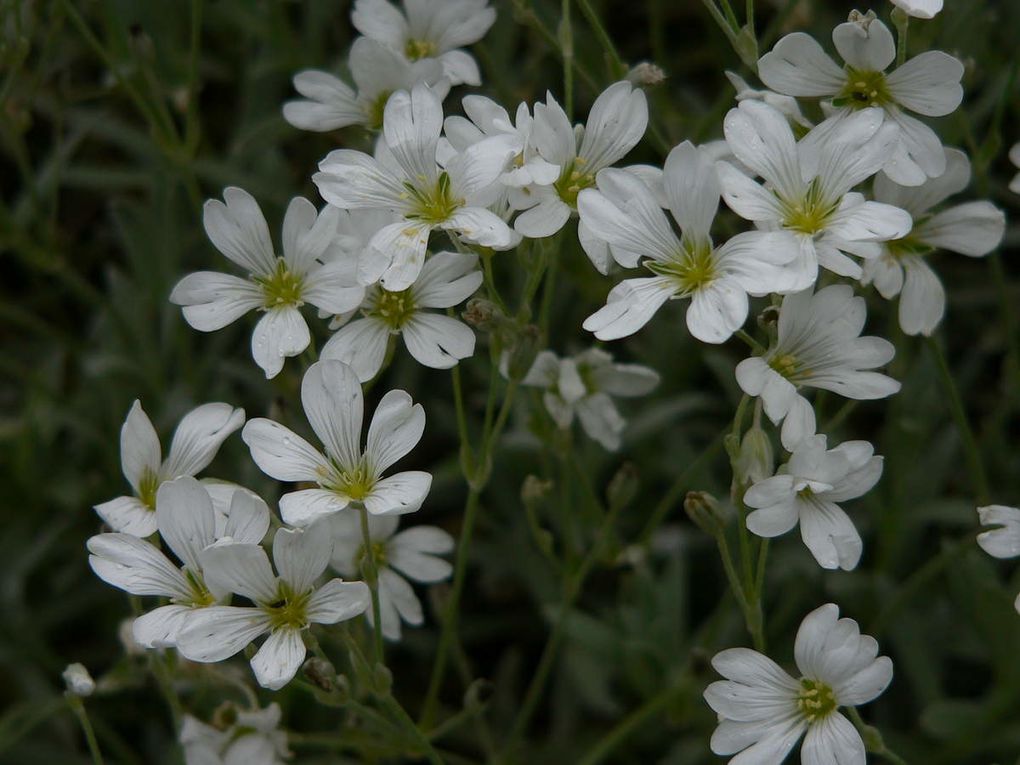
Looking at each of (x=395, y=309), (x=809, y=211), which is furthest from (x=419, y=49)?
(x=809, y=211)

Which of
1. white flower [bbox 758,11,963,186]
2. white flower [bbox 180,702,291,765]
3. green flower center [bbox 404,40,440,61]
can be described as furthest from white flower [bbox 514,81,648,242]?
white flower [bbox 180,702,291,765]

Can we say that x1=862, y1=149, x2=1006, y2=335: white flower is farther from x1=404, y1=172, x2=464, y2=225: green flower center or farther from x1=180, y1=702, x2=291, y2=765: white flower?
x1=180, y1=702, x2=291, y2=765: white flower

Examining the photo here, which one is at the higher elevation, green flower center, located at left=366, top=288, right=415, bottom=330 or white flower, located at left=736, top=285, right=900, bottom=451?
green flower center, located at left=366, top=288, right=415, bottom=330

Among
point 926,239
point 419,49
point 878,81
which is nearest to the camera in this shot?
point 878,81

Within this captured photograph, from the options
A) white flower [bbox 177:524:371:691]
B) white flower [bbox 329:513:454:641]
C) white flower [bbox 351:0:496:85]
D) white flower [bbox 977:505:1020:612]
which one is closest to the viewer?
white flower [bbox 177:524:371:691]

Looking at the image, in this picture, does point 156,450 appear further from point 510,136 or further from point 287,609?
point 510,136

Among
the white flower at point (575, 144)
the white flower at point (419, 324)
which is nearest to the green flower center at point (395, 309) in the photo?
the white flower at point (419, 324)
